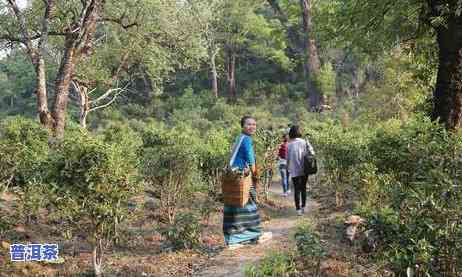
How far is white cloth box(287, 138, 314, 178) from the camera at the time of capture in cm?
908

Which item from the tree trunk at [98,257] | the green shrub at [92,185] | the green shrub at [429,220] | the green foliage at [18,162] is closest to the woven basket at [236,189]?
the green shrub at [92,185]

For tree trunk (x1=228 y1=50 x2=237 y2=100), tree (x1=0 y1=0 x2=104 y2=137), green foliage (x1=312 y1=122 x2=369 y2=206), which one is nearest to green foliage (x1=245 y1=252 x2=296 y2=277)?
green foliage (x1=312 y1=122 x2=369 y2=206)

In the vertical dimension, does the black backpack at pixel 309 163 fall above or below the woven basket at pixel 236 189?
above

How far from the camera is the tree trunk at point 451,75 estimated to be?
764cm

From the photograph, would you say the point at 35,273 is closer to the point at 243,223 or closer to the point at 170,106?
the point at 243,223

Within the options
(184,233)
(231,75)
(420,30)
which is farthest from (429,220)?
(231,75)

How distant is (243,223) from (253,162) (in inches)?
35.6

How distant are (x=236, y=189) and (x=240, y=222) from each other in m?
0.54

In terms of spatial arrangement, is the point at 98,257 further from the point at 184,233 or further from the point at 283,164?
the point at 283,164

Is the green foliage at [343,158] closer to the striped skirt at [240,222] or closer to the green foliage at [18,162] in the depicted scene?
the striped skirt at [240,222]

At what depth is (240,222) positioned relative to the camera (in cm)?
717

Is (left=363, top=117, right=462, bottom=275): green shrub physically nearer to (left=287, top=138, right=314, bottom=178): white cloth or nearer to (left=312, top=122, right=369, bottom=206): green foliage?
(left=287, top=138, right=314, bottom=178): white cloth

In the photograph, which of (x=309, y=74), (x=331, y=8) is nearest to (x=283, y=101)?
(x=309, y=74)

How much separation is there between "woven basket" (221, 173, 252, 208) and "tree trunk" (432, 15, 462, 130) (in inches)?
128
